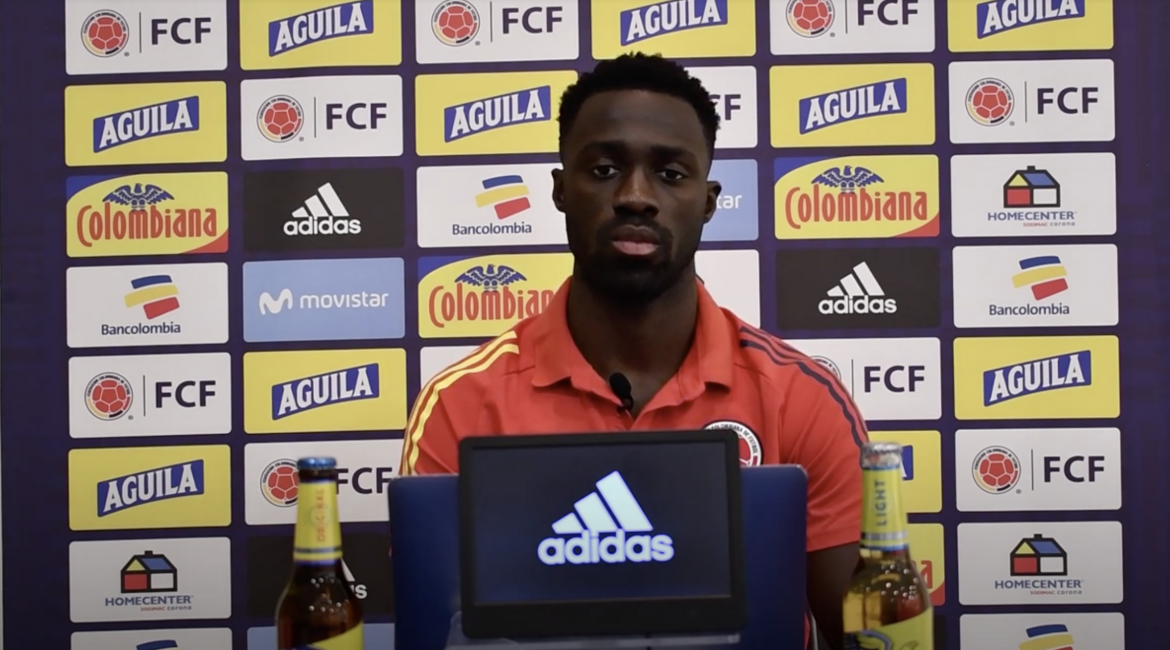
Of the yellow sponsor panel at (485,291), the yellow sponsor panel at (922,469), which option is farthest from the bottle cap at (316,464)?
the yellow sponsor panel at (922,469)

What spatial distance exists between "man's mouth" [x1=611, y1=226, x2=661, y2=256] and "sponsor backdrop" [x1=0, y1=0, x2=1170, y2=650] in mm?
1000

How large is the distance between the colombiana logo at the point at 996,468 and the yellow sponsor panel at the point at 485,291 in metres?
1.05

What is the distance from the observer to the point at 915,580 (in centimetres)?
83

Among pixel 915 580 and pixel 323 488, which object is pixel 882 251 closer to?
pixel 915 580

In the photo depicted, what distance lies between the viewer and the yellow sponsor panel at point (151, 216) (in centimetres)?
236

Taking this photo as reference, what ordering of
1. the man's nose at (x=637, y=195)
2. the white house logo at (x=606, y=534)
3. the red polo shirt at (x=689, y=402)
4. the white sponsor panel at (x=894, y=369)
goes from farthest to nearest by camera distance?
the white sponsor panel at (x=894, y=369)
the red polo shirt at (x=689, y=402)
the man's nose at (x=637, y=195)
the white house logo at (x=606, y=534)

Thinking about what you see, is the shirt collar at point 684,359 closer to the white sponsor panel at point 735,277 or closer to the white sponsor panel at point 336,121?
the white sponsor panel at point 735,277

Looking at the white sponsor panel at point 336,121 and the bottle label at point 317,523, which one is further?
the white sponsor panel at point 336,121

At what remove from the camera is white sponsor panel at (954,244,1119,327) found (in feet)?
7.64

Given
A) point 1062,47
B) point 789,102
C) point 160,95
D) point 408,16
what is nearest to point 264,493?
point 160,95

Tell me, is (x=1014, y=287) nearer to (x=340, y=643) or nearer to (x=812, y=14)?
(x=812, y=14)

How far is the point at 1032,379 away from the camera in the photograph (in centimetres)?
233

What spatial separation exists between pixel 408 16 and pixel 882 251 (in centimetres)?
123

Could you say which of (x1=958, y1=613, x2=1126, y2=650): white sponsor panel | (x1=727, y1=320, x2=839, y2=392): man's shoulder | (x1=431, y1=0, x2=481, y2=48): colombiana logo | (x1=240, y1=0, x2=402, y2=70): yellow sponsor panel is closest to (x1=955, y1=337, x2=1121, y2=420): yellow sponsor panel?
(x1=958, y1=613, x2=1126, y2=650): white sponsor panel
